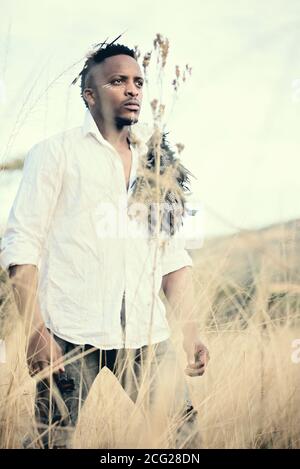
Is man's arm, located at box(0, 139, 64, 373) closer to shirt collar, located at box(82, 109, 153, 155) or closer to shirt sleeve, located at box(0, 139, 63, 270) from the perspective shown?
shirt sleeve, located at box(0, 139, 63, 270)

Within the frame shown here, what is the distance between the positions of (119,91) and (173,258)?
1.73 feet

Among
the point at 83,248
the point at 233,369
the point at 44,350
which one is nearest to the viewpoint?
the point at 44,350

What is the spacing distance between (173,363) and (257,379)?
426 mm

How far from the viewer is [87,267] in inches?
81.4

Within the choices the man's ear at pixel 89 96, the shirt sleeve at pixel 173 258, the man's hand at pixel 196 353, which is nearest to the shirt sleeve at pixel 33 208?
the man's ear at pixel 89 96

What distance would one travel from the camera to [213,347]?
8.23 feet

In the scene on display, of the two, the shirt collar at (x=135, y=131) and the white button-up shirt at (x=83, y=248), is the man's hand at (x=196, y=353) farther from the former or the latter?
the shirt collar at (x=135, y=131)

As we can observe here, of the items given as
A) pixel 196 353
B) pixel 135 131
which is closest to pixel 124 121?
pixel 135 131

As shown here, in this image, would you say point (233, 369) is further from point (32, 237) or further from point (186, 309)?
point (32, 237)

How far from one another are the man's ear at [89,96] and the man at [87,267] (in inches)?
2.7

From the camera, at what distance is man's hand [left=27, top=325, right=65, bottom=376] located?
Result: 6.46ft

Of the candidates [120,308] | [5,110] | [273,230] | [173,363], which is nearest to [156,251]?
[120,308]

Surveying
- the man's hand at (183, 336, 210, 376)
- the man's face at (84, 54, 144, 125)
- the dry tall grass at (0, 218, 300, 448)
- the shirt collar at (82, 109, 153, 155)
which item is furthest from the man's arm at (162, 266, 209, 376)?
the man's face at (84, 54, 144, 125)

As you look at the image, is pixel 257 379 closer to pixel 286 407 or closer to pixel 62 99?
pixel 286 407
